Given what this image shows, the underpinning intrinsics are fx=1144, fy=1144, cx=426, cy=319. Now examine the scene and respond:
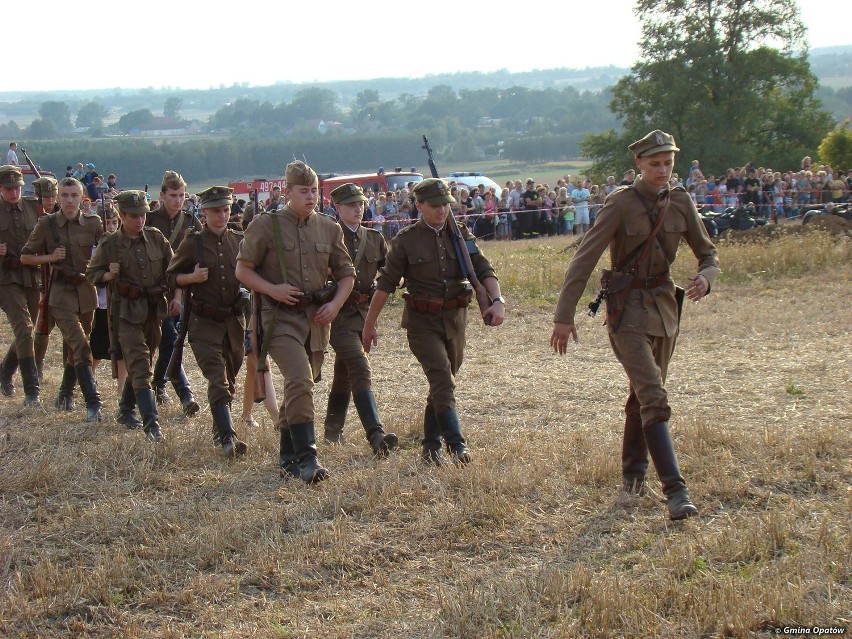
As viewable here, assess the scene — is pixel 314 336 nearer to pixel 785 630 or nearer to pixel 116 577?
pixel 116 577

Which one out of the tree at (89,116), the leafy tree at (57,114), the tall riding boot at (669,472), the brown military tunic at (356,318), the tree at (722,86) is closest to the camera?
the tall riding boot at (669,472)

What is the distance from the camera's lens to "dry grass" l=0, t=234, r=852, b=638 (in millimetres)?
5148

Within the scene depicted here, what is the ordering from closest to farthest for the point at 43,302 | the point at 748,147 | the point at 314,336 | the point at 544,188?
1. the point at 314,336
2. the point at 43,302
3. the point at 544,188
4. the point at 748,147

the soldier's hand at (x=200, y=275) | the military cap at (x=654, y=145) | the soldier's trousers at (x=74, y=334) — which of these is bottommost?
the soldier's trousers at (x=74, y=334)

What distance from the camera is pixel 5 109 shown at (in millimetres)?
172250

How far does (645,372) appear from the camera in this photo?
6.48m

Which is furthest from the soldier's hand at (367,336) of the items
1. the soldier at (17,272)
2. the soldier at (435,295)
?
the soldier at (17,272)

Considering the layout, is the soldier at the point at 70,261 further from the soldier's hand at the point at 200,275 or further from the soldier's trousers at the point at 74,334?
the soldier's hand at the point at 200,275

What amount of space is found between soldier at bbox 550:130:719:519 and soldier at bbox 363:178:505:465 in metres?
1.34

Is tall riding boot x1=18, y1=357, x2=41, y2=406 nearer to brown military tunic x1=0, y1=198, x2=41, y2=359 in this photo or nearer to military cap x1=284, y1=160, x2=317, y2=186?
brown military tunic x1=0, y1=198, x2=41, y2=359

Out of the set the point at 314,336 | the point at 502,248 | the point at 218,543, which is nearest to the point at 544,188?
the point at 502,248

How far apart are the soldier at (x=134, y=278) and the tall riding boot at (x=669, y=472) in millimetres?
4687

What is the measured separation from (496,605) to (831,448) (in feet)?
10.1

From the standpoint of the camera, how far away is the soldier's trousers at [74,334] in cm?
1047
